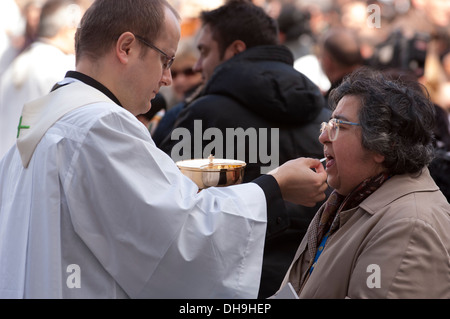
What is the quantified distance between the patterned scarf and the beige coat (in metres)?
0.05

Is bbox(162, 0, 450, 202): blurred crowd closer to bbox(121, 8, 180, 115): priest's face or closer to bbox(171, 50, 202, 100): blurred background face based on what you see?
bbox(171, 50, 202, 100): blurred background face

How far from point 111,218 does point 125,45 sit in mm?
696

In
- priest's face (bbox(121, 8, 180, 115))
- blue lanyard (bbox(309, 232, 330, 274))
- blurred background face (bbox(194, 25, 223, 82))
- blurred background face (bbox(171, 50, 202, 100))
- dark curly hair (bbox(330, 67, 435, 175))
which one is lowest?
blue lanyard (bbox(309, 232, 330, 274))

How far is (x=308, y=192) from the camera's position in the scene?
2.64m

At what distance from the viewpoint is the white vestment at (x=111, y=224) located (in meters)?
2.26

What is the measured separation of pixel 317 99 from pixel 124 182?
158cm

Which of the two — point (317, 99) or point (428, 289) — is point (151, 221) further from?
point (317, 99)

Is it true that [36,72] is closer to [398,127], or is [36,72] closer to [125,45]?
[125,45]

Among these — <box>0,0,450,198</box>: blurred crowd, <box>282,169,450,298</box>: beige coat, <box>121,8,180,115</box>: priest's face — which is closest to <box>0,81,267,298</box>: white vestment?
<box>121,8,180,115</box>: priest's face

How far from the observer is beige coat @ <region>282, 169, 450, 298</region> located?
237 centimetres
